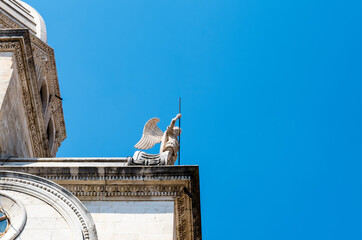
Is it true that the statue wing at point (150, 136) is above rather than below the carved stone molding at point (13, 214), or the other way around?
above

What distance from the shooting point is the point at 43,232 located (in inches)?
583

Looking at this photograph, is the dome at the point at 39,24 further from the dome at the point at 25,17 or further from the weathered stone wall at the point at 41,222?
the weathered stone wall at the point at 41,222

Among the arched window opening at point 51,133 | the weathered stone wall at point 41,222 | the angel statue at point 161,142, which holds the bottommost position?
the weathered stone wall at point 41,222

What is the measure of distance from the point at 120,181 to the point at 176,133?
3.60 metres

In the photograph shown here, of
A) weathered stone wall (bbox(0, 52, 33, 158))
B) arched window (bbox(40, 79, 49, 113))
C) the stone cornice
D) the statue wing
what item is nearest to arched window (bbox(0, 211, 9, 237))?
the stone cornice

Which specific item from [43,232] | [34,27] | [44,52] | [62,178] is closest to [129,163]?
[62,178]

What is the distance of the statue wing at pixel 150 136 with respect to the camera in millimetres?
20703

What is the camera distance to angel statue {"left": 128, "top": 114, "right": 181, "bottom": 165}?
17.6 m

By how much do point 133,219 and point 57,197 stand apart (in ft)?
6.72

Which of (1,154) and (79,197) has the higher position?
(1,154)

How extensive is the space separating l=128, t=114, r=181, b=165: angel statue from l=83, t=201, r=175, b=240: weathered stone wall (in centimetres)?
136

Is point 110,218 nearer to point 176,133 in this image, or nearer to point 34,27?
point 176,133

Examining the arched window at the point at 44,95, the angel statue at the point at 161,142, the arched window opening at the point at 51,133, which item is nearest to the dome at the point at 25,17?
the arched window at the point at 44,95

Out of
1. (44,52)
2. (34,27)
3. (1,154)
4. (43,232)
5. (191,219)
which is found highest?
(34,27)
